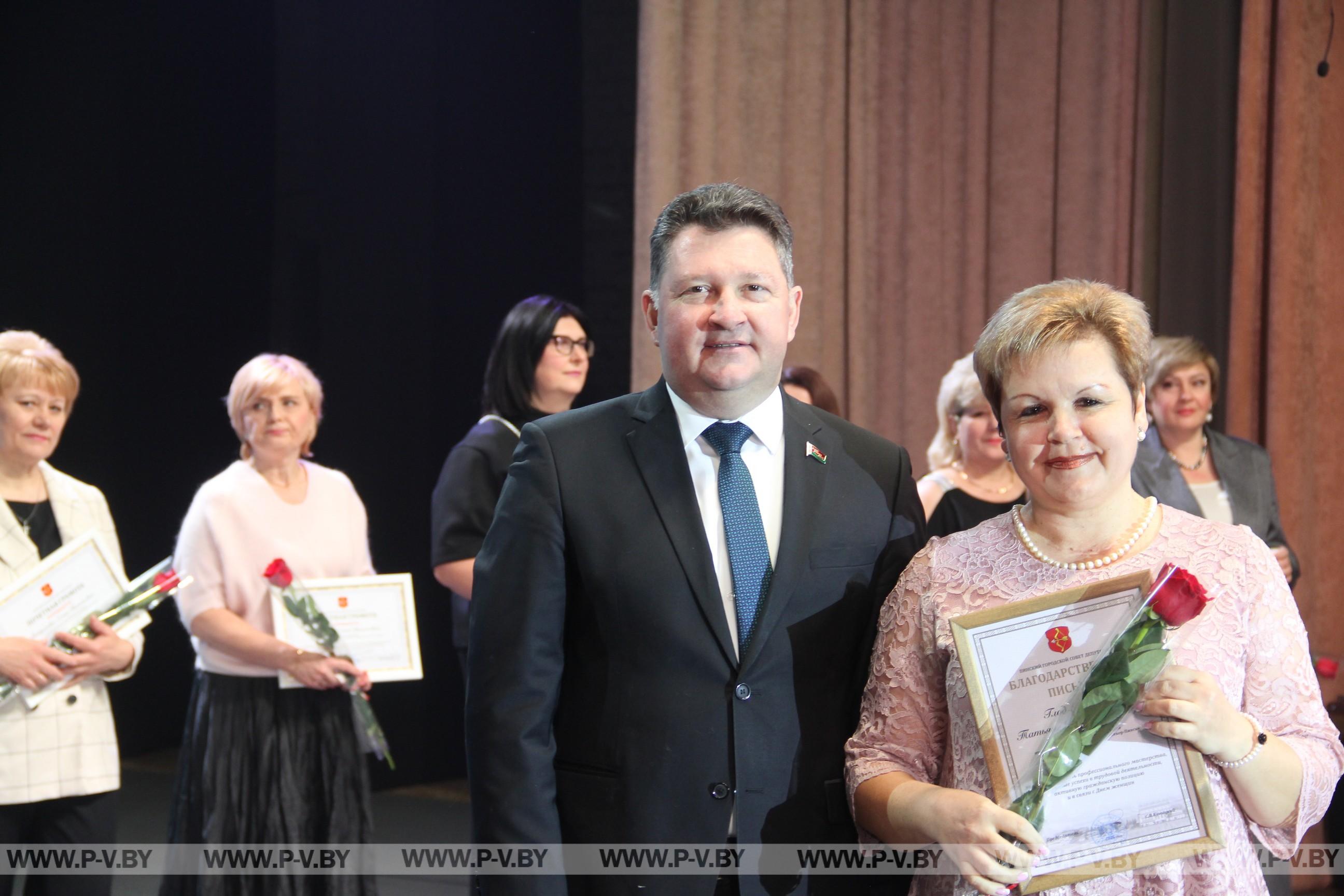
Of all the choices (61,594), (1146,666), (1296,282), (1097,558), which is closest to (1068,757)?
(1146,666)

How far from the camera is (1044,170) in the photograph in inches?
210

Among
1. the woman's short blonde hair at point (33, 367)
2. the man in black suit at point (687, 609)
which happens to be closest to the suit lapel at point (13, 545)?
the woman's short blonde hair at point (33, 367)

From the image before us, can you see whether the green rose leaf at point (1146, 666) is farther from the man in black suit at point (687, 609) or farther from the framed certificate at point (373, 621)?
the framed certificate at point (373, 621)

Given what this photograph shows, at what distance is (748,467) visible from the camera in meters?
1.99

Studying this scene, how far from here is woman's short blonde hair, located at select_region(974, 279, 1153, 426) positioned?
170 centimetres

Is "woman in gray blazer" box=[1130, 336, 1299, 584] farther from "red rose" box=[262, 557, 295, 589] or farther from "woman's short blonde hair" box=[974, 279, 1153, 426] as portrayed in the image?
"red rose" box=[262, 557, 295, 589]

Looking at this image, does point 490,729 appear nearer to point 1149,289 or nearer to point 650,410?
point 650,410

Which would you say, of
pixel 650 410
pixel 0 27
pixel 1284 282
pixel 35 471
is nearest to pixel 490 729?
pixel 650 410

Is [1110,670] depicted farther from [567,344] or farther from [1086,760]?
[567,344]

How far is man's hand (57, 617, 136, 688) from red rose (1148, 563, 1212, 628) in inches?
99.2

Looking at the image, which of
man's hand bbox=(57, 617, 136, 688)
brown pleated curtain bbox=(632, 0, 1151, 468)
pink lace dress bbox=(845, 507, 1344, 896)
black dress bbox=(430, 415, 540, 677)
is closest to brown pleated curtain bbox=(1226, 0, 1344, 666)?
brown pleated curtain bbox=(632, 0, 1151, 468)

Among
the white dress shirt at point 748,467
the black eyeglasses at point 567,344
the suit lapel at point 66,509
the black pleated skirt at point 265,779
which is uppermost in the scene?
the black eyeglasses at point 567,344

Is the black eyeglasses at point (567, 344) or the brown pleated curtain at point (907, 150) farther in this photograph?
the brown pleated curtain at point (907, 150)

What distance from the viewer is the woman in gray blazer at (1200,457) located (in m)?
4.04
